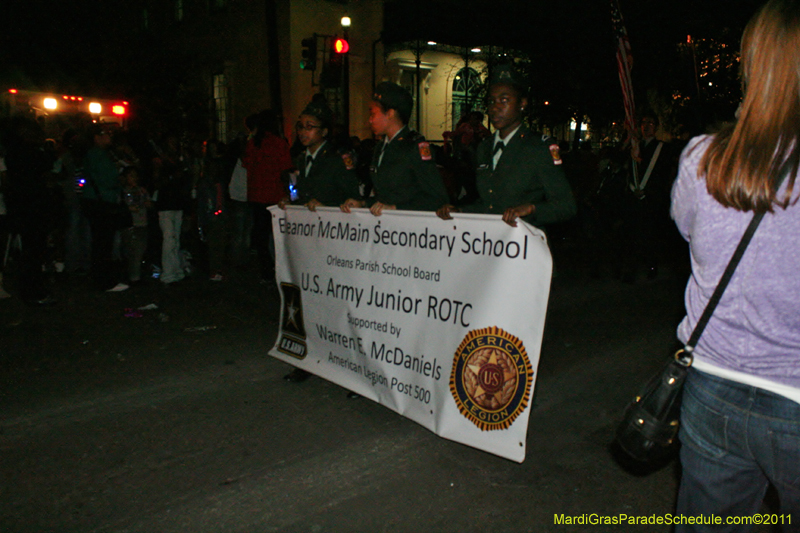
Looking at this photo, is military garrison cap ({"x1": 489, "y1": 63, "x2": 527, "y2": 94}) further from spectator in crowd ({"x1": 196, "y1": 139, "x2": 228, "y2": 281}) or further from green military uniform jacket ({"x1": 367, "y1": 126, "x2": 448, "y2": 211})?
spectator in crowd ({"x1": 196, "y1": 139, "x2": 228, "y2": 281})

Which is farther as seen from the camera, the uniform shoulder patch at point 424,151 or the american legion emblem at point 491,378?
the uniform shoulder patch at point 424,151

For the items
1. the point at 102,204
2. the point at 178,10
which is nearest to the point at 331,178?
the point at 102,204

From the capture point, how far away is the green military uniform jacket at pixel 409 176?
4254mm

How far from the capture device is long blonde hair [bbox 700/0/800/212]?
139 cm

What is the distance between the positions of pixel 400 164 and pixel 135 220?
5.11m

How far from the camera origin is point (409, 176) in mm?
4305

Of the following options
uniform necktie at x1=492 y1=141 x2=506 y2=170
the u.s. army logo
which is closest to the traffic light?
the u.s. army logo

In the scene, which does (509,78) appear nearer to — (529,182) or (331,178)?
(529,182)

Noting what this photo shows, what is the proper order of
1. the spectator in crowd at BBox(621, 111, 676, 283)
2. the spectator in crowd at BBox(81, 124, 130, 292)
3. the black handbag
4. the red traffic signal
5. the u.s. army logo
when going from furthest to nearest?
the red traffic signal, the spectator in crowd at BBox(621, 111, 676, 283), the spectator in crowd at BBox(81, 124, 130, 292), the u.s. army logo, the black handbag

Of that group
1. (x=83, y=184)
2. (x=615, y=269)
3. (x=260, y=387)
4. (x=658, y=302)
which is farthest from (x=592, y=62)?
(x=260, y=387)

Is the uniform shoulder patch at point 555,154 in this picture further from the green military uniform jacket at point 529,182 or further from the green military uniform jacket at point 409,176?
the green military uniform jacket at point 409,176

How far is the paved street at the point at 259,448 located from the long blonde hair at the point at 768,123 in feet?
6.85

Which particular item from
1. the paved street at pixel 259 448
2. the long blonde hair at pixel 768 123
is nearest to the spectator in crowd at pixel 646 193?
the paved street at pixel 259 448

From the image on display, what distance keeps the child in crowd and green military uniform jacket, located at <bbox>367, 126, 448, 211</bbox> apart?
481 cm
